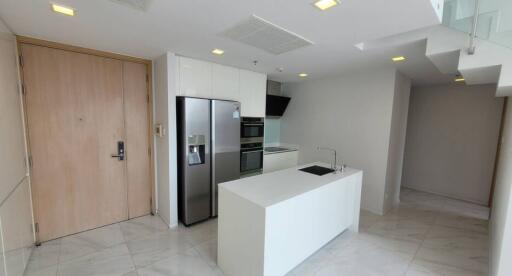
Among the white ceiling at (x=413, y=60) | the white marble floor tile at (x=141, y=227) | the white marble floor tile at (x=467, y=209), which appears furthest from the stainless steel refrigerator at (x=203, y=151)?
the white marble floor tile at (x=467, y=209)

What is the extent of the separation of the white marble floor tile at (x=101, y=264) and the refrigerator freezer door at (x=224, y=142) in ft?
4.15

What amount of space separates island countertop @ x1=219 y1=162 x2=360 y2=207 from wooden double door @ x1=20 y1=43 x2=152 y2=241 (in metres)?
1.89

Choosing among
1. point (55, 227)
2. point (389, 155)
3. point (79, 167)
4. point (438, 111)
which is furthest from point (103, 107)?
point (438, 111)

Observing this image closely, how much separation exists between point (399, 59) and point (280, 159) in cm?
261

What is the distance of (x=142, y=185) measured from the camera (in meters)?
3.26

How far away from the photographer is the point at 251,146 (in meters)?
3.73

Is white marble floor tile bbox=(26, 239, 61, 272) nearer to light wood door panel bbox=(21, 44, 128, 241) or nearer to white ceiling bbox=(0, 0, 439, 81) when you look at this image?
light wood door panel bbox=(21, 44, 128, 241)

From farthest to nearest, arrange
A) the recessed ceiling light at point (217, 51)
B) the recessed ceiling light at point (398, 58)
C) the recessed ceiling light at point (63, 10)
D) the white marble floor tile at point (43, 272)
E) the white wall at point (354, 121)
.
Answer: the white wall at point (354, 121) < the recessed ceiling light at point (398, 58) < the recessed ceiling light at point (217, 51) < the white marble floor tile at point (43, 272) < the recessed ceiling light at point (63, 10)

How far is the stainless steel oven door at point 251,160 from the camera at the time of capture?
360 cm

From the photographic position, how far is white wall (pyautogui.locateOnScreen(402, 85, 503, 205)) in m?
4.07

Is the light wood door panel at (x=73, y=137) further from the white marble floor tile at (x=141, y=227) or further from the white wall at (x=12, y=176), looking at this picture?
the white marble floor tile at (x=141, y=227)

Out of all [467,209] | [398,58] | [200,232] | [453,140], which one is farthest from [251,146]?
[453,140]

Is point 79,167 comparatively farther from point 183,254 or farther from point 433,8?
point 433,8

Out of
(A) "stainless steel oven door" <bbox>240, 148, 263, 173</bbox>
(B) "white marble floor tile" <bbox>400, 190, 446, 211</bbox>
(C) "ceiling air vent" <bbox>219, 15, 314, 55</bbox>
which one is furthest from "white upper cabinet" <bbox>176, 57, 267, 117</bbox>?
(B) "white marble floor tile" <bbox>400, 190, 446, 211</bbox>
